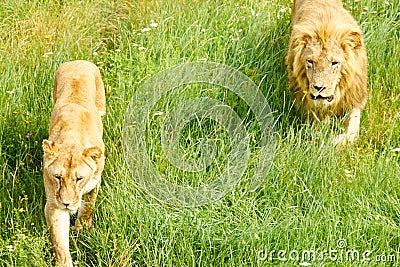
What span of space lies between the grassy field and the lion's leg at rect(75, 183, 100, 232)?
2.8 inches

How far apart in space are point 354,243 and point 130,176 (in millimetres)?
1697

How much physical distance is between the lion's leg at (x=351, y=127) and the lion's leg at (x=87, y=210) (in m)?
2.03

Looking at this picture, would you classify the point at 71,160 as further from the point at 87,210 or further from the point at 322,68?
the point at 322,68

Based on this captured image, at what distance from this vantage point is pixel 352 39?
247 inches

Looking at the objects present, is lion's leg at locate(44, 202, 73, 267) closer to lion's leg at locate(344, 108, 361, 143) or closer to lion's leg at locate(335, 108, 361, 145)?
lion's leg at locate(335, 108, 361, 145)

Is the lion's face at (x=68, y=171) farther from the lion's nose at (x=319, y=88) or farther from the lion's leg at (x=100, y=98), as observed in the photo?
the lion's nose at (x=319, y=88)

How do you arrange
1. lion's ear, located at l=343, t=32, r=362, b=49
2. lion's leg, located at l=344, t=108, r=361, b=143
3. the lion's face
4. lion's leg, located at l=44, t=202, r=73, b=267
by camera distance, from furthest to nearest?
lion's leg, located at l=344, t=108, r=361, b=143 → lion's ear, located at l=343, t=32, r=362, b=49 → lion's leg, located at l=44, t=202, r=73, b=267 → the lion's face

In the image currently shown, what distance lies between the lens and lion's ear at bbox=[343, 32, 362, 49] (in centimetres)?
627

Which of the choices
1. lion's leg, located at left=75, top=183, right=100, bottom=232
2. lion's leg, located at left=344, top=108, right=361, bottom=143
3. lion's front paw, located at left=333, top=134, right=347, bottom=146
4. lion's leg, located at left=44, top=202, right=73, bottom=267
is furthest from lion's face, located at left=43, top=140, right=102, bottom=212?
lion's leg, located at left=344, top=108, right=361, bottom=143

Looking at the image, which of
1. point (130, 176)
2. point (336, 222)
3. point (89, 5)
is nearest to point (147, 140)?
point (130, 176)

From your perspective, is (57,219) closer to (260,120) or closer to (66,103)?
(66,103)

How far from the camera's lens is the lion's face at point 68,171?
493 cm

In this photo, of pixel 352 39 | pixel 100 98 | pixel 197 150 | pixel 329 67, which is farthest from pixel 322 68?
pixel 100 98

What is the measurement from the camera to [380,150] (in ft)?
20.5
